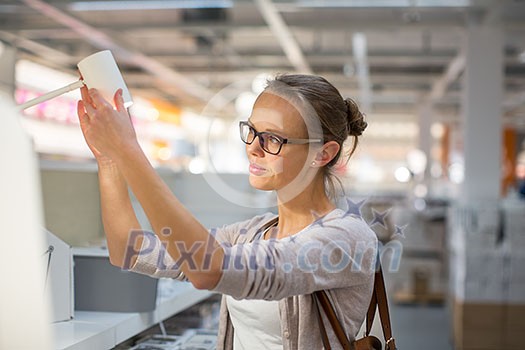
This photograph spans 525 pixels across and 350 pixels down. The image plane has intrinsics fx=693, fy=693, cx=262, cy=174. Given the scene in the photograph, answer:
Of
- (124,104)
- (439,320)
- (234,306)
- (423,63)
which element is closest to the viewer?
(124,104)

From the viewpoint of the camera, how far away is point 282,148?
4.51ft

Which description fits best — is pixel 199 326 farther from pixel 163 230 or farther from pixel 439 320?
pixel 439 320

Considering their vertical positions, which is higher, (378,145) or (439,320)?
(378,145)

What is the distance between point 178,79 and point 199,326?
10631mm

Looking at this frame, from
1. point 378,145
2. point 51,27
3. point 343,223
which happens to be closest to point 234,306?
point 343,223

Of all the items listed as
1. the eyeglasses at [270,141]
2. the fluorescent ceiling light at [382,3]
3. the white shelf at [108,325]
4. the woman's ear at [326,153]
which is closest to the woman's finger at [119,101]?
the eyeglasses at [270,141]

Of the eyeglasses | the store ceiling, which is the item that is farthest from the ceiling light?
the eyeglasses

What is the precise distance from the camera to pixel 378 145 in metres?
25.6

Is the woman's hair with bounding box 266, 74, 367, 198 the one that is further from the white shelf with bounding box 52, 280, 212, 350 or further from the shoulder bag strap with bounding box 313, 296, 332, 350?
the white shelf with bounding box 52, 280, 212, 350

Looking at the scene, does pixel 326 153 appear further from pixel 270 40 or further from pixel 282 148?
pixel 270 40

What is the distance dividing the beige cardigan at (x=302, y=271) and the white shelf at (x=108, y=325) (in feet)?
1.03

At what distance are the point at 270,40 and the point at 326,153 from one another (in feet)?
29.4

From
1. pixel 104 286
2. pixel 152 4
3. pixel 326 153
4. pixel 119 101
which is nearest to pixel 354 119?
pixel 326 153

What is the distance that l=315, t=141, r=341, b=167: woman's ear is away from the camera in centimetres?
144
